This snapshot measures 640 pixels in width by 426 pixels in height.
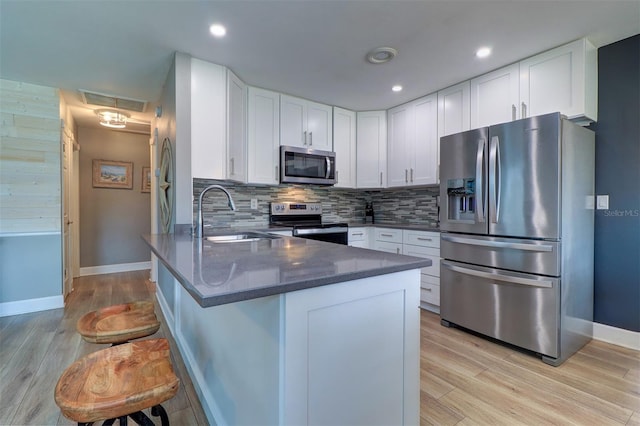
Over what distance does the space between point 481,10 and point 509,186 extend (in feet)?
4.12

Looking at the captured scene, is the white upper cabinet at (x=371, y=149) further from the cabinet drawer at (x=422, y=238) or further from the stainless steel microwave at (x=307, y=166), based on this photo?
the cabinet drawer at (x=422, y=238)

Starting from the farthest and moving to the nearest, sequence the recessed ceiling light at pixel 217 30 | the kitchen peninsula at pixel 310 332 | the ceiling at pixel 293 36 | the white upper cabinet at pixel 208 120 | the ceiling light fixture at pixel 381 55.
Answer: the white upper cabinet at pixel 208 120 → the ceiling light fixture at pixel 381 55 → the recessed ceiling light at pixel 217 30 → the ceiling at pixel 293 36 → the kitchen peninsula at pixel 310 332

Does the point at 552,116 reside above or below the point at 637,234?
→ above

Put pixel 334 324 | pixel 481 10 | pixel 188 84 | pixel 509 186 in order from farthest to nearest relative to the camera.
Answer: pixel 188 84 < pixel 509 186 < pixel 481 10 < pixel 334 324

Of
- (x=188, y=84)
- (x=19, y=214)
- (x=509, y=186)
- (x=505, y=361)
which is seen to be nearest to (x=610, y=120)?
(x=509, y=186)

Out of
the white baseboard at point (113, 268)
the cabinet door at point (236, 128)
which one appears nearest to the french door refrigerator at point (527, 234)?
the cabinet door at point (236, 128)

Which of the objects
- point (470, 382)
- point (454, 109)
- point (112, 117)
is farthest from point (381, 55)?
point (112, 117)

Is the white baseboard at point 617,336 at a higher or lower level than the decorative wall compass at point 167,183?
lower

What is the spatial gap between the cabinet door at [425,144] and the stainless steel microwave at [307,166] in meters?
0.99

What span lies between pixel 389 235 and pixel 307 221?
1.08 m

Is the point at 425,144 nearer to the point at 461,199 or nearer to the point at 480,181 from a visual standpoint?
the point at 461,199

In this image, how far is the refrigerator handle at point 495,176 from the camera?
93.9 inches

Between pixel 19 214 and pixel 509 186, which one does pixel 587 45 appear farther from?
pixel 19 214

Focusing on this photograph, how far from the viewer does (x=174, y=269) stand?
3.45 feet
